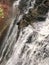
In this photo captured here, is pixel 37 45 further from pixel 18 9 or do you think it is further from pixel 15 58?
pixel 18 9

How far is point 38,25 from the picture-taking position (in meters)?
11.1

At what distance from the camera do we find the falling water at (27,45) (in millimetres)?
9125

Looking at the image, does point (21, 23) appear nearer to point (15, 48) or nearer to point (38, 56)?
point (15, 48)

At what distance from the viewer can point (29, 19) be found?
1159 cm

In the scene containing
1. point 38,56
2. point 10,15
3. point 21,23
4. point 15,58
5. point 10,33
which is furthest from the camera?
point 10,15

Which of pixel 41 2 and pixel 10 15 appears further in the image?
pixel 10 15

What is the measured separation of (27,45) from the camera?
32.9ft

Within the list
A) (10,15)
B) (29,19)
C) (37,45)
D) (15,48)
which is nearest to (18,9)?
(10,15)

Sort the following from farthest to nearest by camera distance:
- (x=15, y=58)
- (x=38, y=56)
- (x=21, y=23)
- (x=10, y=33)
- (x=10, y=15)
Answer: (x=10, y=15) → (x=10, y=33) → (x=21, y=23) → (x=15, y=58) → (x=38, y=56)

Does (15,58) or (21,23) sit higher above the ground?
(21,23)

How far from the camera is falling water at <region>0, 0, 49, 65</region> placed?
912 cm

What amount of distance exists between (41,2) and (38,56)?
4.82 meters

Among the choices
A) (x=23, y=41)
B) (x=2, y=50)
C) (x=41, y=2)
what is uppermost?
(x=41, y=2)

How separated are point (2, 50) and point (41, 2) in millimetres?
3584
